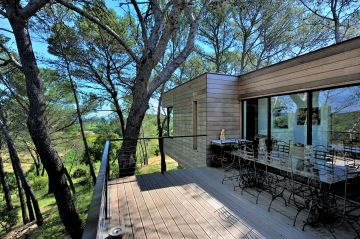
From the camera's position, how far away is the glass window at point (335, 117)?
11.3 feet

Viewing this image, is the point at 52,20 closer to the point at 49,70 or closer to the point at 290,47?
the point at 49,70

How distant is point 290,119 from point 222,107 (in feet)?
5.89

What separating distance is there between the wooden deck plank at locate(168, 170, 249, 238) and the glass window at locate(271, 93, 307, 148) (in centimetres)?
235

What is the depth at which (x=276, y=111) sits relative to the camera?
4.71 meters

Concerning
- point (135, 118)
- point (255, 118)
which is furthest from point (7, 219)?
point (255, 118)

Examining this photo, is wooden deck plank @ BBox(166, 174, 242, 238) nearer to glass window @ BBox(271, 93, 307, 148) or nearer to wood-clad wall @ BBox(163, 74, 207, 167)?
wood-clad wall @ BBox(163, 74, 207, 167)

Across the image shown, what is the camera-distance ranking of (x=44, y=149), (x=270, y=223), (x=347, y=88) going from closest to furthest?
(x=270, y=223) < (x=347, y=88) < (x=44, y=149)

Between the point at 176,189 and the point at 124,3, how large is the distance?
593 cm

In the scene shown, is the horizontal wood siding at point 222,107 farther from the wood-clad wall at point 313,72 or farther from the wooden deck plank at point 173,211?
the wooden deck plank at point 173,211

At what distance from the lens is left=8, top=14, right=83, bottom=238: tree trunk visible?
4.44 m

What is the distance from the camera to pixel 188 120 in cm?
696

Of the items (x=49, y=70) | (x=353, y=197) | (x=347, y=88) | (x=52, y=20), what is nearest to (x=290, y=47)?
(x=347, y=88)

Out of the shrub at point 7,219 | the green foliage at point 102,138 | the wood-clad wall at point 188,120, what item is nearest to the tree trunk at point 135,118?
the wood-clad wall at point 188,120

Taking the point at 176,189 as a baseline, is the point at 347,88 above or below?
above
